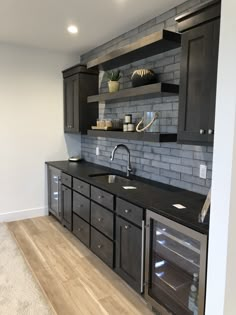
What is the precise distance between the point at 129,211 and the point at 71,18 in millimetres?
2112

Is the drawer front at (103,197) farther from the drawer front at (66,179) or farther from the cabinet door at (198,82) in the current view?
the cabinet door at (198,82)

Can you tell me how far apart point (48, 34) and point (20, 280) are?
9.31 feet

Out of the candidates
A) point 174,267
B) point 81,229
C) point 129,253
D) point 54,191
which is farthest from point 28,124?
point 174,267

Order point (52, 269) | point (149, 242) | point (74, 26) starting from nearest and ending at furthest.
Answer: point (149, 242)
point (52, 269)
point (74, 26)

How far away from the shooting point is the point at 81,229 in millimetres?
3246

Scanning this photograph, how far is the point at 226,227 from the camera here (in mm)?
1347

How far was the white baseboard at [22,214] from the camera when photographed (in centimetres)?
Answer: 415

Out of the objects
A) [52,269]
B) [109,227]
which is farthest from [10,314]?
[109,227]

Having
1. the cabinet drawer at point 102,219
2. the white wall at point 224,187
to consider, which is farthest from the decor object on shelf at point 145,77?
the white wall at point 224,187

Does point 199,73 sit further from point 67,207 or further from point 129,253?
point 67,207

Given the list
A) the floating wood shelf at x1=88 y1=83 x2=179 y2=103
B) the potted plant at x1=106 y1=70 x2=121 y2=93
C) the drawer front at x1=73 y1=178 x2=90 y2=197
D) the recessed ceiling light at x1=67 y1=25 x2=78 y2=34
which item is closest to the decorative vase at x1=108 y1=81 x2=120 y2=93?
the potted plant at x1=106 y1=70 x2=121 y2=93

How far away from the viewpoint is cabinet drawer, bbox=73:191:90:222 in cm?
307

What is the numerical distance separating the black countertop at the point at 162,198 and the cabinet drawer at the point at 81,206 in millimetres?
239

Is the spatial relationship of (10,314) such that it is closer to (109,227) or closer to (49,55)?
(109,227)
